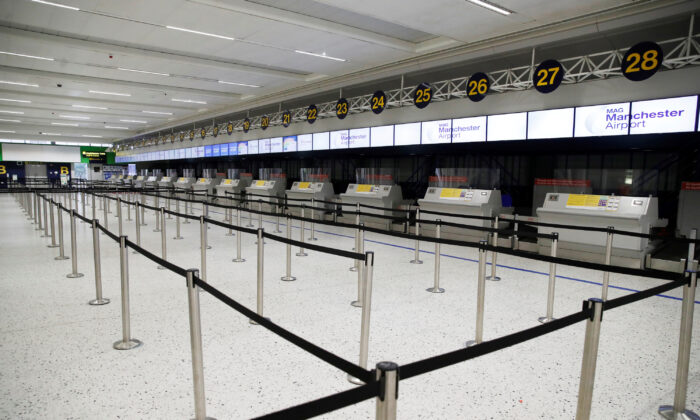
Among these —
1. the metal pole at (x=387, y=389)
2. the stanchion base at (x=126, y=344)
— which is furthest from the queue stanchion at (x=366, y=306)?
the stanchion base at (x=126, y=344)

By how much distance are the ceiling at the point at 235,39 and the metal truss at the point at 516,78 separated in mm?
865

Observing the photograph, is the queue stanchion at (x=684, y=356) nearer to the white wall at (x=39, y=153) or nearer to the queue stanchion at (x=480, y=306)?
the queue stanchion at (x=480, y=306)

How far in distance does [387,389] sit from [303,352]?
2.34 metres

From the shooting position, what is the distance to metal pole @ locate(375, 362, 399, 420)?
1282mm

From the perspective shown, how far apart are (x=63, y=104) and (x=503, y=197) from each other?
20004 mm

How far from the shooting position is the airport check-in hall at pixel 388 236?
2.75 meters

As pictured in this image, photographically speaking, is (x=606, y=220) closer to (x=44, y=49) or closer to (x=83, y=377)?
(x=83, y=377)

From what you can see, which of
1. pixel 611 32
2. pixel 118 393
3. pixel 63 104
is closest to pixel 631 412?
pixel 118 393

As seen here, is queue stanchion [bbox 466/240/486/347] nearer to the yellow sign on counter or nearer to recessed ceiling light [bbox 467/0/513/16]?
recessed ceiling light [bbox 467/0/513/16]

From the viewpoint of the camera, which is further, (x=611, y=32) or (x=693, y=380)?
(x=611, y=32)

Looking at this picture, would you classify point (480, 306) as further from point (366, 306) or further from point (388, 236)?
point (388, 236)

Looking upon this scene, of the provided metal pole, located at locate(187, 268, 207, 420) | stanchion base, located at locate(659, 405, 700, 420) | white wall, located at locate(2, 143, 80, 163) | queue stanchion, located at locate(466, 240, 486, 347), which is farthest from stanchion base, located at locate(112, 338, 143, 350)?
white wall, located at locate(2, 143, 80, 163)

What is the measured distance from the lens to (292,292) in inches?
203

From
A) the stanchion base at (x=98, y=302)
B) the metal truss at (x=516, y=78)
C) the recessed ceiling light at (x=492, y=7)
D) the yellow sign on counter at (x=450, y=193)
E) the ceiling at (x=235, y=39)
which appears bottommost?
the stanchion base at (x=98, y=302)
